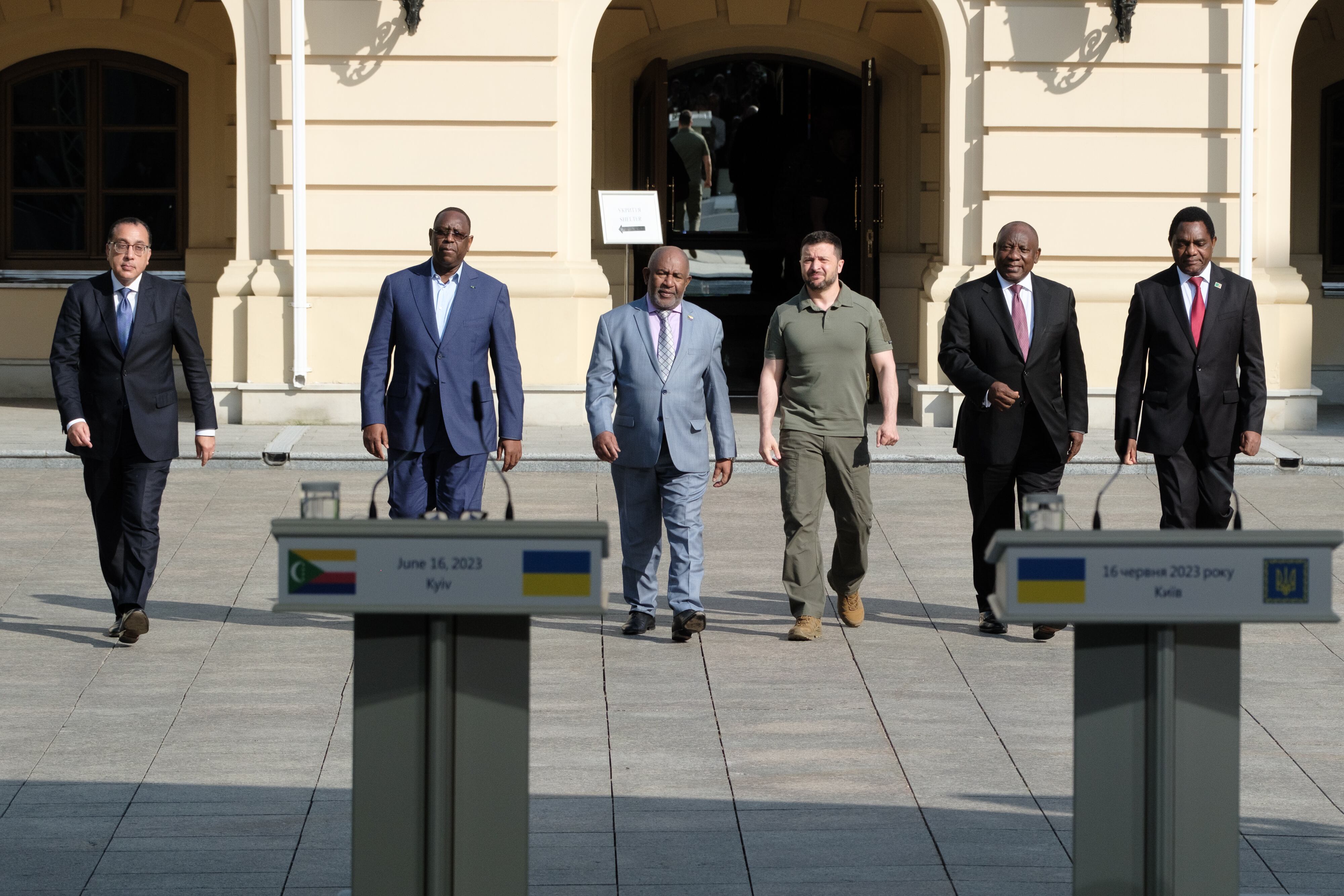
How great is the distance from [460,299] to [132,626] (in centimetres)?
181

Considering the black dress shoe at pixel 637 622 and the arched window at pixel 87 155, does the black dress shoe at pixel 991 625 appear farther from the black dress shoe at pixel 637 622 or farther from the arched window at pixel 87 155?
the arched window at pixel 87 155

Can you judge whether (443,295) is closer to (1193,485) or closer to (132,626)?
(132,626)

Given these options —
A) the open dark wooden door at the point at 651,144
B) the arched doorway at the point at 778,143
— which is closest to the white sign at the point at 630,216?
the open dark wooden door at the point at 651,144

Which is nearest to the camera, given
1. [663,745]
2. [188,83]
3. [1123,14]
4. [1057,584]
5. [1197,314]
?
[1057,584]

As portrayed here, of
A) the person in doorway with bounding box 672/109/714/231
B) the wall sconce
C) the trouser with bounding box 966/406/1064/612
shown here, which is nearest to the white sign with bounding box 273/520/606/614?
the trouser with bounding box 966/406/1064/612


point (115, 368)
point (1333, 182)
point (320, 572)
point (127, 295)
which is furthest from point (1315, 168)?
point (320, 572)

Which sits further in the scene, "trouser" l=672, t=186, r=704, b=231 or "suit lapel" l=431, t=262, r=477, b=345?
"trouser" l=672, t=186, r=704, b=231

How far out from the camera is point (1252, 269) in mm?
13156

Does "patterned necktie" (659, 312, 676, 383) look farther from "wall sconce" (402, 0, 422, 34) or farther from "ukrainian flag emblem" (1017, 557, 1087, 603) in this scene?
"wall sconce" (402, 0, 422, 34)

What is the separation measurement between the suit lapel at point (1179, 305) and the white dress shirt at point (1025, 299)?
0.55 m

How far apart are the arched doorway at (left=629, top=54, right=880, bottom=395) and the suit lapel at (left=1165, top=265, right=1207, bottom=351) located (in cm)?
791

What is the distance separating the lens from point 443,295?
7414 millimetres

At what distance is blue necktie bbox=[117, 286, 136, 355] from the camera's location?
7.39 meters

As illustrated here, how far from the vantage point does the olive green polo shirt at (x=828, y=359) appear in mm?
7484
